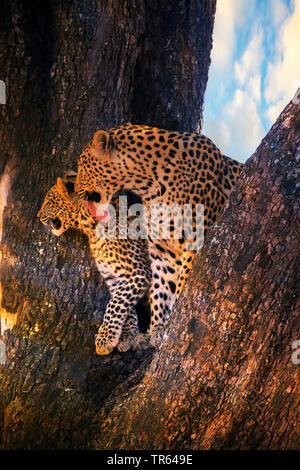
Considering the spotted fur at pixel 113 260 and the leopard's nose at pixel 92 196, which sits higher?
the leopard's nose at pixel 92 196

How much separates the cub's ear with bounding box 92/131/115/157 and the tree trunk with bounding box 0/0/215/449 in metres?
0.30

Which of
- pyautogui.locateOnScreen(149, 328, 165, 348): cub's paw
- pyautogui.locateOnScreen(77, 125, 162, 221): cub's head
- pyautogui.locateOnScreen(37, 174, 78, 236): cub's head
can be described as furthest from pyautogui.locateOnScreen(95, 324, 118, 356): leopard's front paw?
pyautogui.locateOnScreen(77, 125, 162, 221): cub's head

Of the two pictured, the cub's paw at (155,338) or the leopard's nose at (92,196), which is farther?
the leopard's nose at (92,196)

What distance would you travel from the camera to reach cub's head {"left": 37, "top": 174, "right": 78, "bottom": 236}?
454 cm

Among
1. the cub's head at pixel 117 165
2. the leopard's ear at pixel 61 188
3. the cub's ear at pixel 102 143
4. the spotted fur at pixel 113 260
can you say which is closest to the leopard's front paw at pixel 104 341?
the spotted fur at pixel 113 260

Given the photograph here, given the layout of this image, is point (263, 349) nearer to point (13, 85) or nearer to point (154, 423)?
point (154, 423)

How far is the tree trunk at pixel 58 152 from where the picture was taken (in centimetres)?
416

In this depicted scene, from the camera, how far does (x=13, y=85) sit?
15.6 ft

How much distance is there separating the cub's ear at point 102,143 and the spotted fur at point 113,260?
43cm

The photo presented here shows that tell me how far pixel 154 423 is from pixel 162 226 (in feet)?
5.81

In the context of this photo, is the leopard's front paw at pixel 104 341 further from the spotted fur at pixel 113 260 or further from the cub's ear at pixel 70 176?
the cub's ear at pixel 70 176

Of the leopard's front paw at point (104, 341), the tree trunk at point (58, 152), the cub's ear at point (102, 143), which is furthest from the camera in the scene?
the cub's ear at point (102, 143)

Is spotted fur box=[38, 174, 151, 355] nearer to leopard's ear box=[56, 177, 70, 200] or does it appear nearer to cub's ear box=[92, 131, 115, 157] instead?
leopard's ear box=[56, 177, 70, 200]
